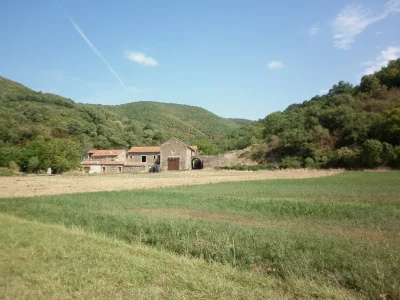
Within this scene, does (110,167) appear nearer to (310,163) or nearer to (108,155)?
(108,155)

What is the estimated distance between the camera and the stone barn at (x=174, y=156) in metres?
71.1

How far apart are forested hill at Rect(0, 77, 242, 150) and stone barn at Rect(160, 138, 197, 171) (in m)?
34.6

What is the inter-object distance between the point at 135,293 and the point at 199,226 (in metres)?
5.28

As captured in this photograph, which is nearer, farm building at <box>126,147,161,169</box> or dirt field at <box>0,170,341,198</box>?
dirt field at <box>0,170,341,198</box>

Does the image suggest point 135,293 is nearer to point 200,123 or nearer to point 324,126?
point 324,126

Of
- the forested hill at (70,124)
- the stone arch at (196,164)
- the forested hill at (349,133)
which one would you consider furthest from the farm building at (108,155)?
the forested hill at (349,133)

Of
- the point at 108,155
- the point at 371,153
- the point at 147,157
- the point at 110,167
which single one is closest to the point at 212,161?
the point at 147,157

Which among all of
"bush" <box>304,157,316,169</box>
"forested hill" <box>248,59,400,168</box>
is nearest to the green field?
"forested hill" <box>248,59,400,168</box>

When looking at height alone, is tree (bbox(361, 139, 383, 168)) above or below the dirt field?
above

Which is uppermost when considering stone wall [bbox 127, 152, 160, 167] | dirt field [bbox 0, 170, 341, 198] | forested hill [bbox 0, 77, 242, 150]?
forested hill [bbox 0, 77, 242, 150]

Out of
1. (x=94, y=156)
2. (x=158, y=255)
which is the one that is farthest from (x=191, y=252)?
(x=94, y=156)

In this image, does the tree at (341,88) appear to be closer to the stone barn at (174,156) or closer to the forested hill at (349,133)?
the forested hill at (349,133)

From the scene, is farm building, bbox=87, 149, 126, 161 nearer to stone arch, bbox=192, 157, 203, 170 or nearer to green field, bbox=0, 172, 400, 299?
stone arch, bbox=192, 157, 203, 170

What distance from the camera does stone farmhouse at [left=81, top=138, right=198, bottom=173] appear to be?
7131cm
